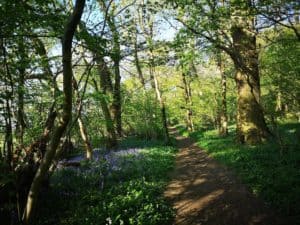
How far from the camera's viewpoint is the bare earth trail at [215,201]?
6.28m

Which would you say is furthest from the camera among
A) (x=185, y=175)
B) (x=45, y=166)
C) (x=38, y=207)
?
(x=185, y=175)

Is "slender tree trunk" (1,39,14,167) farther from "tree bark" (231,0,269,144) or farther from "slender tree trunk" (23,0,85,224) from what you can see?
"tree bark" (231,0,269,144)

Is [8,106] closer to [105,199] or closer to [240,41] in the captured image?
[105,199]

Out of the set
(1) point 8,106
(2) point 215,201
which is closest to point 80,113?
(1) point 8,106

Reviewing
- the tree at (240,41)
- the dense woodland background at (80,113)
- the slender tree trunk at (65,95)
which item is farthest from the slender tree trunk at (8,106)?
the tree at (240,41)

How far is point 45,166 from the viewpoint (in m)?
4.93

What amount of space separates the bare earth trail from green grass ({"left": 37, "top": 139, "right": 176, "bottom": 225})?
0.45 metres

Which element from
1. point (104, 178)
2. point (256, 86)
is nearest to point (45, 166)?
point (104, 178)

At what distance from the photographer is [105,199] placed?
7820mm

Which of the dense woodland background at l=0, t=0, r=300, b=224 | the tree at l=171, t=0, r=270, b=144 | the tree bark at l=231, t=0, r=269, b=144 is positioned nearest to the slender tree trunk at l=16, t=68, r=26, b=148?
the dense woodland background at l=0, t=0, r=300, b=224

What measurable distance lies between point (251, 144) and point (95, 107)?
9.77m

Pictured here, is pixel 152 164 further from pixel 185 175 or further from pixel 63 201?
pixel 63 201

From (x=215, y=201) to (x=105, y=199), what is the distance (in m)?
2.95

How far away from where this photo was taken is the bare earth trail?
6281 mm
